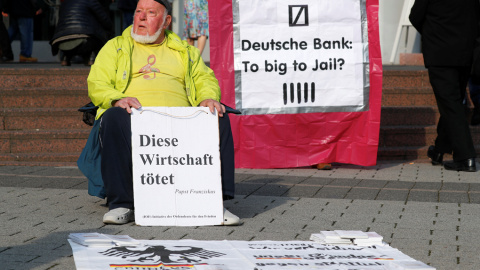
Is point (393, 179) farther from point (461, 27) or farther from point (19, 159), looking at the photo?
point (19, 159)

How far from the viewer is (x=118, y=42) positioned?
6145mm

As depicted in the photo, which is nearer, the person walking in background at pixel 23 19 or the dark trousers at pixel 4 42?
the dark trousers at pixel 4 42

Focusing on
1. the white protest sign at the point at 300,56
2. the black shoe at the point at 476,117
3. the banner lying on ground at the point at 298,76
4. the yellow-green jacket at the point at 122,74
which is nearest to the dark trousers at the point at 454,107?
the banner lying on ground at the point at 298,76

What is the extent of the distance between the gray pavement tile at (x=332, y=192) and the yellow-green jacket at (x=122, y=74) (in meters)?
1.36

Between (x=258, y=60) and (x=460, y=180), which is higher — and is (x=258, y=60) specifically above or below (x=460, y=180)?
above

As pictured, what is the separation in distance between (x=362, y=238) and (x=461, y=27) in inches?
164

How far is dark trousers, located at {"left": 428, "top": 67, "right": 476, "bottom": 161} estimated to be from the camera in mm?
8430

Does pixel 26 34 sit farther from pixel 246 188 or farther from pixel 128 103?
pixel 128 103

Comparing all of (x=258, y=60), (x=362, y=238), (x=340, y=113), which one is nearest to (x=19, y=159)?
(x=258, y=60)

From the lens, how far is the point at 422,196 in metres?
6.95

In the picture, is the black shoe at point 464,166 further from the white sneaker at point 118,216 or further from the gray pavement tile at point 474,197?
the white sneaker at point 118,216

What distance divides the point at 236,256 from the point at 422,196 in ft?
8.95

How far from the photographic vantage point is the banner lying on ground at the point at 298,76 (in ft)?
27.5

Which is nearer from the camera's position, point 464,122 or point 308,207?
point 308,207
